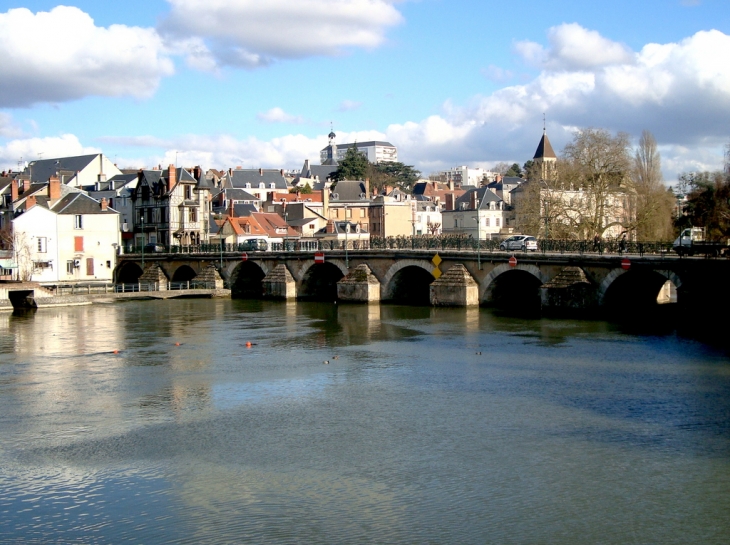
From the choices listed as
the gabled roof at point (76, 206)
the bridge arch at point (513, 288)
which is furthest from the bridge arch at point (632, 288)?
the gabled roof at point (76, 206)

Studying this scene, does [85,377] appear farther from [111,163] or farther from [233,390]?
[111,163]

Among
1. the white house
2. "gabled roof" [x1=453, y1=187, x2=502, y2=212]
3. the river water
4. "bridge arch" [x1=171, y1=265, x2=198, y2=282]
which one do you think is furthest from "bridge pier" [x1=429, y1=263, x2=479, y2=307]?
"gabled roof" [x1=453, y1=187, x2=502, y2=212]

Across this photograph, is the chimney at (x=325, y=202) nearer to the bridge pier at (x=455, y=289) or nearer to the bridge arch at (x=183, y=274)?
the bridge arch at (x=183, y=274)

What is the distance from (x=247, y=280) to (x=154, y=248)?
11.5 metres

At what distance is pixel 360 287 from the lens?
186 ft

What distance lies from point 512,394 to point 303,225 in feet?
207

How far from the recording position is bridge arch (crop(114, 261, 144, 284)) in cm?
7421

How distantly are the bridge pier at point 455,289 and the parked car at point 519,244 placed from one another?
443 centimetres

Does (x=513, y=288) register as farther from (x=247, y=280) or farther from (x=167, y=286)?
(x=167, y=286)

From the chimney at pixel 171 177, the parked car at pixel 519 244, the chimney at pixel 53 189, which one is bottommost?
the parked car at pixel 519 244

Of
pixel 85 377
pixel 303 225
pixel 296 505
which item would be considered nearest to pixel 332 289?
pixel 303 225

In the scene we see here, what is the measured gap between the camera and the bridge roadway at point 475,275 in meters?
40.9

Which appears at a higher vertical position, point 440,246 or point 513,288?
point 440,246

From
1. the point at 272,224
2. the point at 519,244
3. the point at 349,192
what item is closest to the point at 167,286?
the point at 272,224
